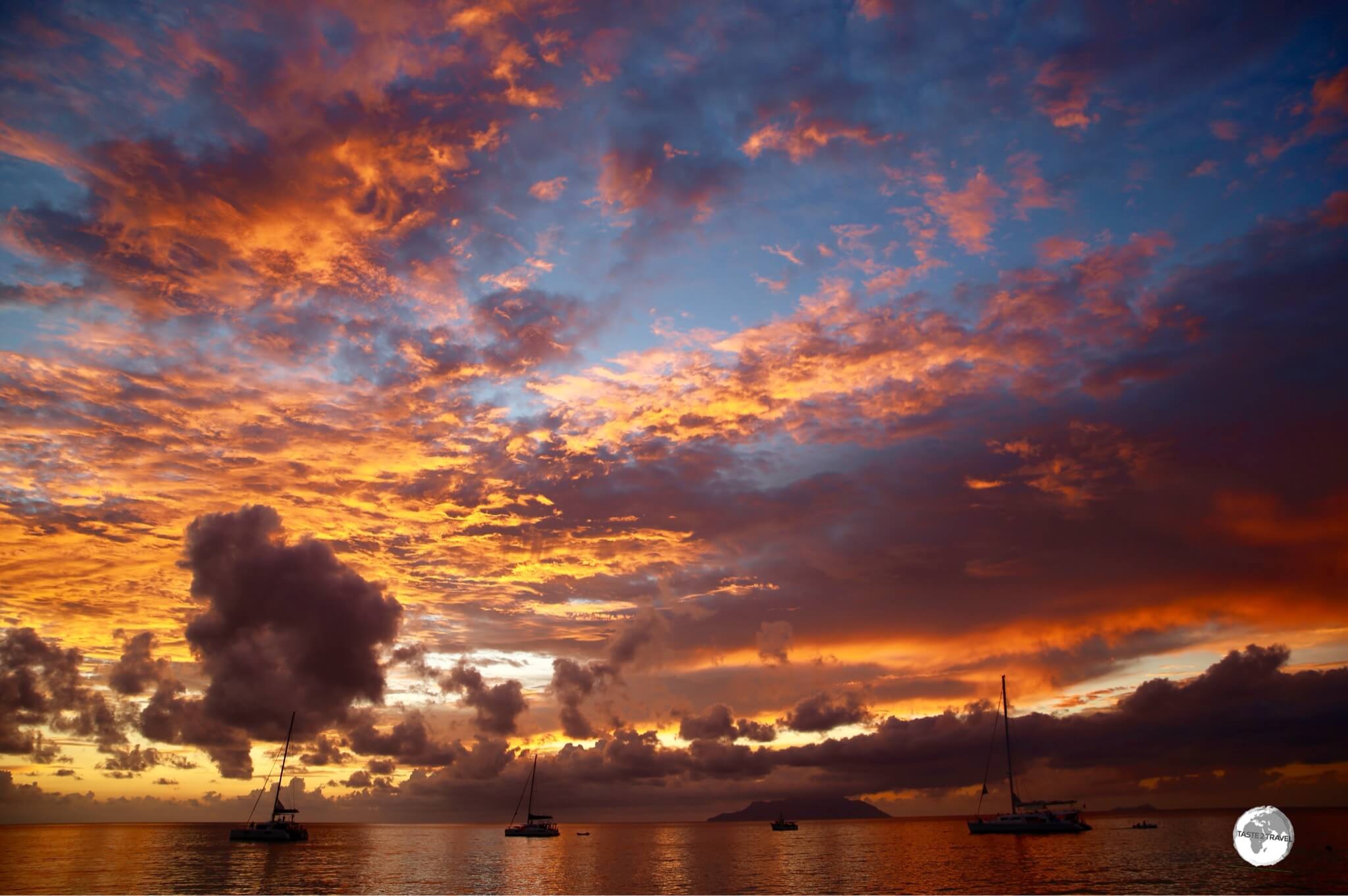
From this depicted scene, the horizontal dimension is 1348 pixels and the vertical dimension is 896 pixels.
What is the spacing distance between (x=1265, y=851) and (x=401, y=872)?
148352 mm

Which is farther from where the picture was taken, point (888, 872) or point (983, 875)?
point (888, 872)

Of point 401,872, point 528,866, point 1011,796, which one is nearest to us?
point 401,872

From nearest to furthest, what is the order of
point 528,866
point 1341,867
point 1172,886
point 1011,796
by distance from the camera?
point 1172,886, point 1341,867, point 528,866, point 1011,796

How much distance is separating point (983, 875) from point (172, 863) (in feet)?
491

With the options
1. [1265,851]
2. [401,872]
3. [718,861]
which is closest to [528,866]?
[401,872]

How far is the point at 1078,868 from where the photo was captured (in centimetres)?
13675

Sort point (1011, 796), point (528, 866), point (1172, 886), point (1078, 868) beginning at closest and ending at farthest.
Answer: point (1172, 886) < point (1078, 868) < point (528, 866) < point (1011, 796)

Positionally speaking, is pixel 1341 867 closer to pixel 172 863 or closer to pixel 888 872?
pixel 888 872

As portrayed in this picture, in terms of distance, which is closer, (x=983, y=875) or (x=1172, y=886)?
(x=1172, y=886)

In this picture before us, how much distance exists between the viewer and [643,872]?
14812 centimetres

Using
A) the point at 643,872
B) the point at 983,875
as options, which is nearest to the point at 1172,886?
the point at 983,875

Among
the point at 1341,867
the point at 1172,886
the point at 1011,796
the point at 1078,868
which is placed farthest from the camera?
the point at 1011,796

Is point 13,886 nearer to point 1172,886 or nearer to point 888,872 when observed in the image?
point 888,872

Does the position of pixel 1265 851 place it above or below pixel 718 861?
above
